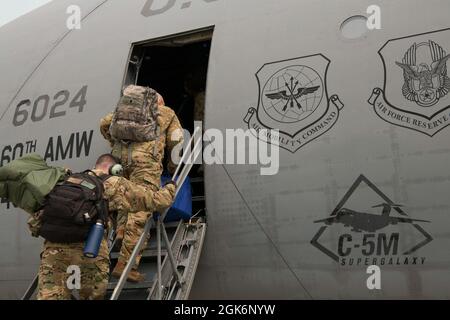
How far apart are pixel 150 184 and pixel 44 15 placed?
4.02m

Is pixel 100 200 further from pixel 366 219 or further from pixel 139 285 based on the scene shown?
pixel 366 219

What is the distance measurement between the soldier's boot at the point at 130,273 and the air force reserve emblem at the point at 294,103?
186cm

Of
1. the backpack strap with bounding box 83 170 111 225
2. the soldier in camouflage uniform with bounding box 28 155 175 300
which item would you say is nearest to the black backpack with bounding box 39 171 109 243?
the backpack strap with bounding box 83 170 111 225

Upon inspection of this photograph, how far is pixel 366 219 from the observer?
5.23 meters

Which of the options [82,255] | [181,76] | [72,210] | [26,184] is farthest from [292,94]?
[181,76]

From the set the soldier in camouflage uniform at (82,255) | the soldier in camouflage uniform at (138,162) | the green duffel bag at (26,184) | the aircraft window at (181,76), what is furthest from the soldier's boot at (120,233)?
the aircraft window at (181,76)

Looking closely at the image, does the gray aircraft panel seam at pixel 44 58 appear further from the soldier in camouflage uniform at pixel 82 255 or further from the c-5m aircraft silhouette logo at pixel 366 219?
the c-5m aircraft silhouette logo at pixel 366 219

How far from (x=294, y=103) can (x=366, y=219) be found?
4.41ft

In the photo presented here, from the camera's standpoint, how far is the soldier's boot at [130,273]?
5.75 metres

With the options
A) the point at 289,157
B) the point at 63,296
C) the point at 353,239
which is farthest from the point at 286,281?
the point at 63,296

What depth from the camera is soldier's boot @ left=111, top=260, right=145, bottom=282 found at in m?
5.75

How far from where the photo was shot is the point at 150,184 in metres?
5.91

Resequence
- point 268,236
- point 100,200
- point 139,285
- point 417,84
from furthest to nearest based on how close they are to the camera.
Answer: point 139,285 → point 268,236 → point 417,84 → point 100,200

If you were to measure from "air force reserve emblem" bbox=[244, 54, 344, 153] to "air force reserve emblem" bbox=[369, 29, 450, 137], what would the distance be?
19.7 inches
